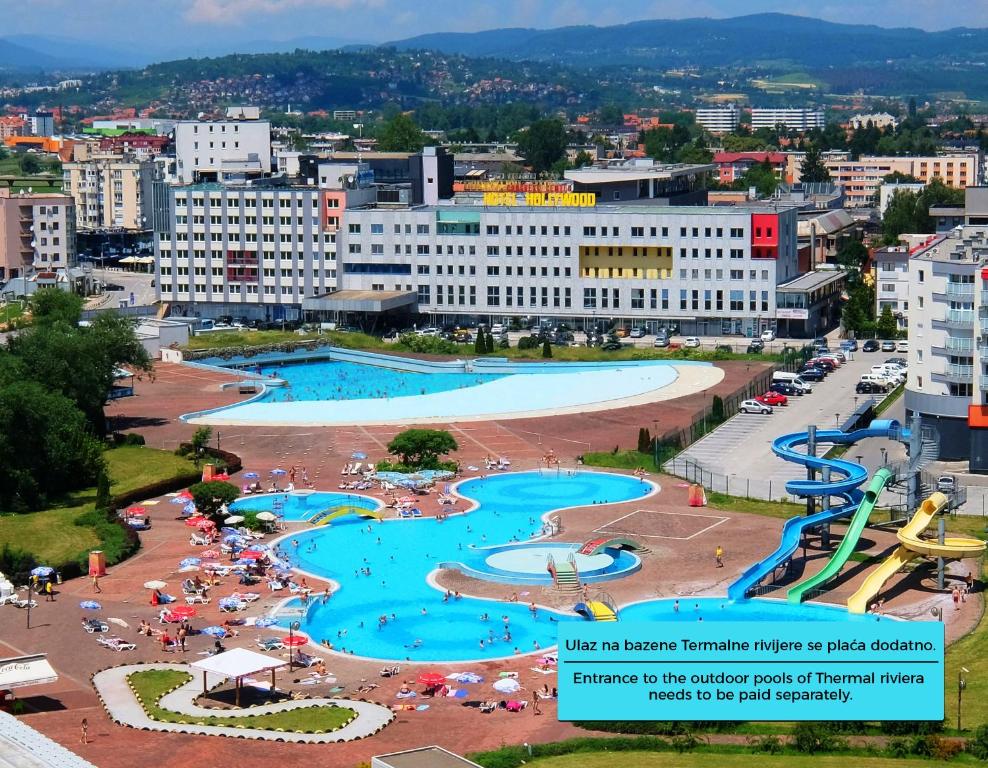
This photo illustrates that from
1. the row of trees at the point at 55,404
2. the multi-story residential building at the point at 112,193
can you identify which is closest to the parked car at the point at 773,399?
the row of trees at the point at 55,404

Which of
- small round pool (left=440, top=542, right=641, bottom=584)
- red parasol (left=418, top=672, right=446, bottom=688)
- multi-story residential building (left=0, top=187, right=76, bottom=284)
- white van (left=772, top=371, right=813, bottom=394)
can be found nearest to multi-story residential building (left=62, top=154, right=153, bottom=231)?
multi-story residential building (left=0, top=187, right=76, bottom=284)

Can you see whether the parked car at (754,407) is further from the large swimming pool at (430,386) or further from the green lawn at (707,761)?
the green lawn at (707,761)

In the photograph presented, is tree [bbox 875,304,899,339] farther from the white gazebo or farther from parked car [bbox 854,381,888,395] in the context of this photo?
the white gazebo

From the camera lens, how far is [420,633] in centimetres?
6041

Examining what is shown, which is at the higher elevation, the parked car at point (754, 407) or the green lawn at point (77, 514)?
the parked car at point (754, 407)

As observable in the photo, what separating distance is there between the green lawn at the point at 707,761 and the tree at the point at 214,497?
3130 cm

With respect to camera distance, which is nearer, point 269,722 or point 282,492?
point 269,722

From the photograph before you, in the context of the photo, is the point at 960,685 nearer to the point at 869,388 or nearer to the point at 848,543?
the point at 848,543

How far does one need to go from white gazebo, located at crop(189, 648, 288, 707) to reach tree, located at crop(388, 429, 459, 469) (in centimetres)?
3079

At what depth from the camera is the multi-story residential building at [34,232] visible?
167625 millimetres

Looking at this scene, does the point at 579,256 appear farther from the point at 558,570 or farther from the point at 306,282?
the point at 558,570

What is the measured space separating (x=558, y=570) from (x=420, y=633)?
7.29m

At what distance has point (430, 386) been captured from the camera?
11181 cm

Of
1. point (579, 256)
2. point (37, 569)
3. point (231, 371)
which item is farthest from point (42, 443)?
point (579, 256)
